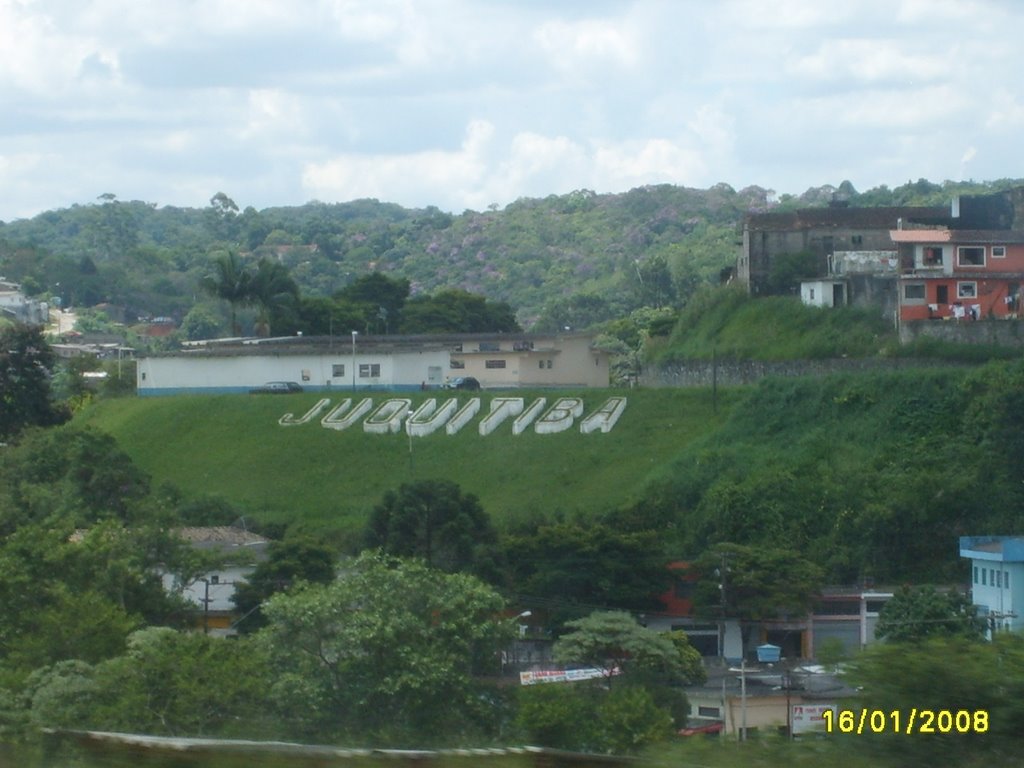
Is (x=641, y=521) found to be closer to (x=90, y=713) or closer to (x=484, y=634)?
(x=484, y=634)

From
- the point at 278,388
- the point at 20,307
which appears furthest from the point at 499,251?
the point at 278,388

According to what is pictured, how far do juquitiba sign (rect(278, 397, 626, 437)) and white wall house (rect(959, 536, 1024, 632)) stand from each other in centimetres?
1088

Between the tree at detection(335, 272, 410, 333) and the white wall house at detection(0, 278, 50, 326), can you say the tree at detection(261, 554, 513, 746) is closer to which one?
the tree at detection(335, 272, 410, 333)

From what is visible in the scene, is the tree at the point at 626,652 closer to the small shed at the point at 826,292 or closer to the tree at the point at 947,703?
the tree at the point at 947,703

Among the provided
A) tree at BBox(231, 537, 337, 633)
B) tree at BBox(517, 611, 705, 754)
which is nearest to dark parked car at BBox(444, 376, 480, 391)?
tree at BBox(231, 537, 337, 633)

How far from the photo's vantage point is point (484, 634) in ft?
48.9

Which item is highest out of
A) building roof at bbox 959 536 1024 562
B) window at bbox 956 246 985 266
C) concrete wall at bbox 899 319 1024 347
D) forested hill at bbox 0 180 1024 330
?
forested hill at bbox 0 180 1024 330

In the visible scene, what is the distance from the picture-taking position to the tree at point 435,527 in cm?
2314

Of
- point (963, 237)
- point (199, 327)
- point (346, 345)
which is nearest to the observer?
point (963, 237)

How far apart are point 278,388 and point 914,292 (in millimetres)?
16588

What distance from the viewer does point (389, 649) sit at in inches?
550

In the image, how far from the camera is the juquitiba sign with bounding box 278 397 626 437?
106ft

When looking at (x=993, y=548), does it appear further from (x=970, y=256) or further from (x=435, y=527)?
(x=970, y=256)

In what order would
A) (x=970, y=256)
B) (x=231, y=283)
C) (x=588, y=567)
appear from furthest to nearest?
(x=231, y=283)
(x=970, y=256)
(x=588, y=567)
